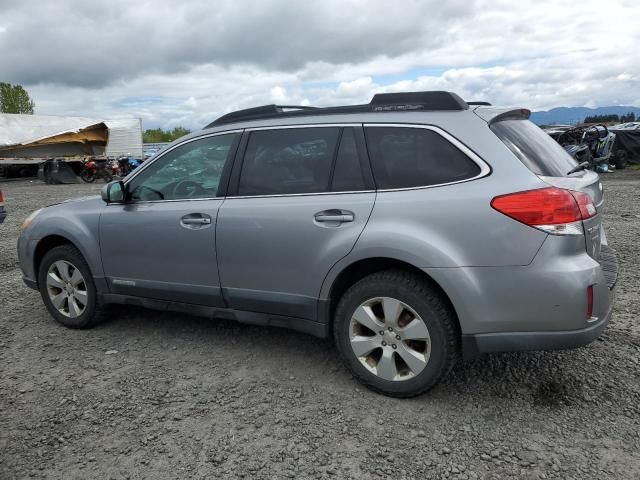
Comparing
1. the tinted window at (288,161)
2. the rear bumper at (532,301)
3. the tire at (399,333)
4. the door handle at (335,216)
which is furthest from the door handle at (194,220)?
the rear bumper at (532,301)

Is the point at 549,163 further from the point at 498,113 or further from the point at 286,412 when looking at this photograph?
the point at 286,412

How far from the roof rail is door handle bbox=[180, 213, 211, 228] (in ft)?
2.55

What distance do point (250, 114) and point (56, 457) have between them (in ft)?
8.26

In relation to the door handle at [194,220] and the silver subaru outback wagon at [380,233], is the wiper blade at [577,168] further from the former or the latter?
the door handle at [194,220]

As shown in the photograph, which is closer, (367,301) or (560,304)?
(560,304)

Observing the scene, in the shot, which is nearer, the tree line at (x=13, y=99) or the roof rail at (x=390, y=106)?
the roof rail at (x=390, y=106)

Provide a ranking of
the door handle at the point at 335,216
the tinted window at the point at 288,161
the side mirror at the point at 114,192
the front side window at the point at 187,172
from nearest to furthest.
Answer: the door handle at the point at 335,216 → the tinted window at the point at 288,161 → the front side window at the point at 187,172 → the side mirror at the point at 114,192

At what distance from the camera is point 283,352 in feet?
13.4

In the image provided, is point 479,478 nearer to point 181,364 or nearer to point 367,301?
point 367,301

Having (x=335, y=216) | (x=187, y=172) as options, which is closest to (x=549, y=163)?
(x=335, y=216)

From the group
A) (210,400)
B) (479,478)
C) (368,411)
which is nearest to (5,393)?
(210,400)

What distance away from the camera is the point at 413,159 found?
128 inches

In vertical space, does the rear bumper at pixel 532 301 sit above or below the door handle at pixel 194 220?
below

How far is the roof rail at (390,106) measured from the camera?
3.31 m
